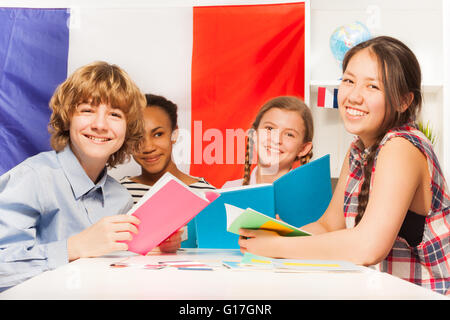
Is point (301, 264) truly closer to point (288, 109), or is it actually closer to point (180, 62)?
point (288, 109)

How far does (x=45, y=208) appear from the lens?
1118 millimetres

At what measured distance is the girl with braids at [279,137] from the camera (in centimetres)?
219

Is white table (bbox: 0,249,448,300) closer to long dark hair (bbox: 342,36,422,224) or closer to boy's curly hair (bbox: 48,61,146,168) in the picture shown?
long dark hair (bbox: 342,36,422,224)

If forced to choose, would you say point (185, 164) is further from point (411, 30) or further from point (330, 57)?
point (411, 30)

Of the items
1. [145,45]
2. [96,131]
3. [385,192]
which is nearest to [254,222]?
[385,192]

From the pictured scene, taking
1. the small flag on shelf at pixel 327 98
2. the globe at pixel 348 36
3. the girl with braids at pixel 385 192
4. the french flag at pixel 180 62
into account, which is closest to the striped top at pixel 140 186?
the french flag at pixel 180 62

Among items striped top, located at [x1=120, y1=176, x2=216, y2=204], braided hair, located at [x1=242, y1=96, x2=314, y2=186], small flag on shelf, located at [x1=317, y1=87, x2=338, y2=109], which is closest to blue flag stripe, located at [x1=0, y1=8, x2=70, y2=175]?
striped top, located at [x1=120, y1=176, x2=216, y2=204]

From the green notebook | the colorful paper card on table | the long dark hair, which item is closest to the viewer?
the colorful paper card on table

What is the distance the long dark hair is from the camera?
108 centimetres

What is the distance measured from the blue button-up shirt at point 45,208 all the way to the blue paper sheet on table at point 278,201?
0.96 feet

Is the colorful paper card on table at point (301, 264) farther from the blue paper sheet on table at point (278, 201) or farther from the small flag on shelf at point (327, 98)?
the small flag on shelf at point (327, 98)

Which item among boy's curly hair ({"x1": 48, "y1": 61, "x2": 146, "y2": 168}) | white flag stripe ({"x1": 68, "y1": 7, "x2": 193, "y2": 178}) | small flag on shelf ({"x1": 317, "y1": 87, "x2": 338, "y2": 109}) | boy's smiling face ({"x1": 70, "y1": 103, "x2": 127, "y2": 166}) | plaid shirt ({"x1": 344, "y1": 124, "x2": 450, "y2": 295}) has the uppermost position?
white flag stripe ({"x1": 68, "y1": 7, "x2": 193, "y2": 178})

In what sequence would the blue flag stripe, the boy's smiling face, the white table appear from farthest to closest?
the blue flag stripe < the boy's smiling face < the white table
